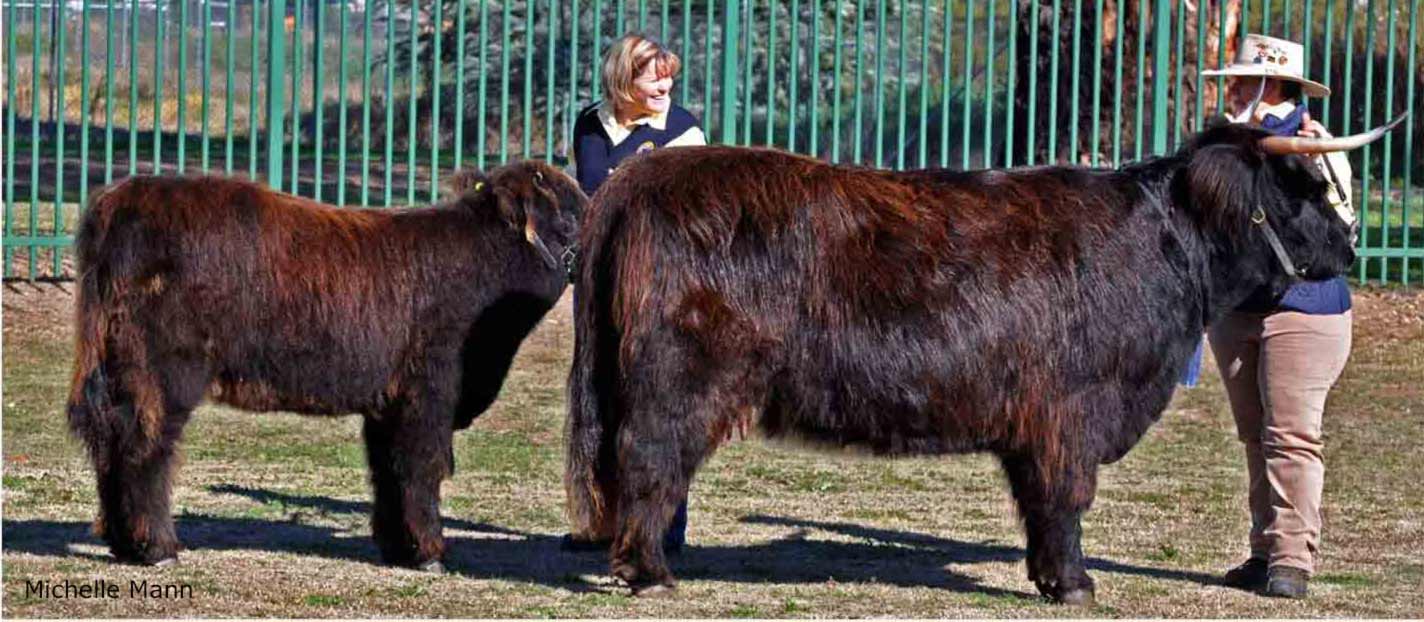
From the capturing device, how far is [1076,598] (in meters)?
7.23

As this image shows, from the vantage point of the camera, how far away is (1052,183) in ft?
24.1

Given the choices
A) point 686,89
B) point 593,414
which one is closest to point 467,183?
point 593,414

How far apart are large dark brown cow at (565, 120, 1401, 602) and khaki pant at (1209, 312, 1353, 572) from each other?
0.26m

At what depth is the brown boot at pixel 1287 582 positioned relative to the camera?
7.51 meters

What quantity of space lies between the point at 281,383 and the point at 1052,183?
2.59 m

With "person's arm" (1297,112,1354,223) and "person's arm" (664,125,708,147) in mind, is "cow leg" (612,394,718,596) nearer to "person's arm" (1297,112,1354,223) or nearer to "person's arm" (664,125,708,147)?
"person's arm" (664,125,708,147)

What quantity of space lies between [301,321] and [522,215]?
866 millimetres

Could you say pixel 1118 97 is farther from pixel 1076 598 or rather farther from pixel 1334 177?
pixel 1076 598

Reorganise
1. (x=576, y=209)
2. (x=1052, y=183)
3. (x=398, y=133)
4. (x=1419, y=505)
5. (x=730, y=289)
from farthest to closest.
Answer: (x=398, y=133)
(x=1419, y=505)
(x=576, y=209)
(x=1052, y=183)
(x=730, y=289)

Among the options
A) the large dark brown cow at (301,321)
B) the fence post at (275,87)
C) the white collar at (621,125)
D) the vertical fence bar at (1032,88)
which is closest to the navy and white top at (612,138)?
the white collar at (621,125)

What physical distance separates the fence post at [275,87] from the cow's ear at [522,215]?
630cm

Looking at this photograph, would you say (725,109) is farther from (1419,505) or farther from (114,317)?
(114,317)

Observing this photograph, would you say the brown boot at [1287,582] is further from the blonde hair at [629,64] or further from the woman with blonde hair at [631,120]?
the blonde hair at [629,64]

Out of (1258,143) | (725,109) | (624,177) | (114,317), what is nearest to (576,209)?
(624,177)
